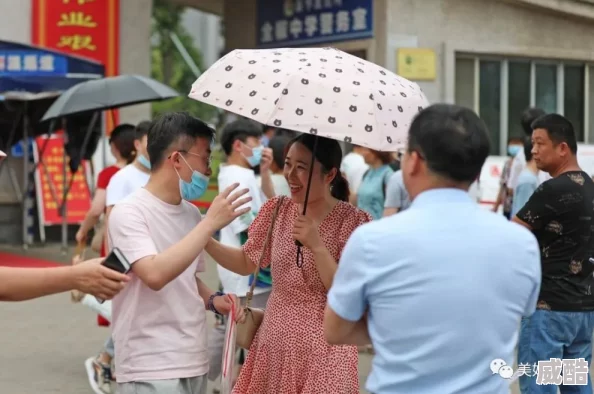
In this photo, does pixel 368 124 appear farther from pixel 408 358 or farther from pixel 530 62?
pixel 530 62

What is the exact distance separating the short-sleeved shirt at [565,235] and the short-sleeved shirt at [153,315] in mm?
2063

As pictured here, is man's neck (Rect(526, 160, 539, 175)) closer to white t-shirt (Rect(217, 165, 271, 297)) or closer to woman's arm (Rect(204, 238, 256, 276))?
white t-shirt (Rect(217, 165, 271, 297))

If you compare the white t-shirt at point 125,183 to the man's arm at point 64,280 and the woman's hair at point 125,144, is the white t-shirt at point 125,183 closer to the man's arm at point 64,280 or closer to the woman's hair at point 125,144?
the woman's hair at point 125,144

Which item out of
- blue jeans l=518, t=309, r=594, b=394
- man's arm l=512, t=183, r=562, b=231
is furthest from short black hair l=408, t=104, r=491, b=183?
blue jeans l=518, t=309, r=594, b=394

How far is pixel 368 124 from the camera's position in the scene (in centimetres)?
396

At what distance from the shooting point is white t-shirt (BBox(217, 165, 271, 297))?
7.03 meters

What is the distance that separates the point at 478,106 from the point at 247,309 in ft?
43.9

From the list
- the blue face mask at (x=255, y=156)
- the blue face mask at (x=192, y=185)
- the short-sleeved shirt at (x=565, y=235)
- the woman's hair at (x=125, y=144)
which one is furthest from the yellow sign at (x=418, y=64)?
the blue face mask at (x=192, y=185)

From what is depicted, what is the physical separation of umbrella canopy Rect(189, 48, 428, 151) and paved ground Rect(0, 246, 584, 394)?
3.63 meters

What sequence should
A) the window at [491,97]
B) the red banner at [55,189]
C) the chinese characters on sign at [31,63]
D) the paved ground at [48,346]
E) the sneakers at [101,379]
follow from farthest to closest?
the window at [491,97] < the red banner at [55,189] < the chinese characters on sign at [31,63] < the paved ground at [48,346] < the sneakers at [101,379]

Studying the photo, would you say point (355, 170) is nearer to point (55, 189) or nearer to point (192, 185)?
point (55, 189)

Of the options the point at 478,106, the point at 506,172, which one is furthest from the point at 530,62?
the point at 506,172

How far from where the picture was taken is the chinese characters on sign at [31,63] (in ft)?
43.9

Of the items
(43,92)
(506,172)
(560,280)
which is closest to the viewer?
(560,280)
